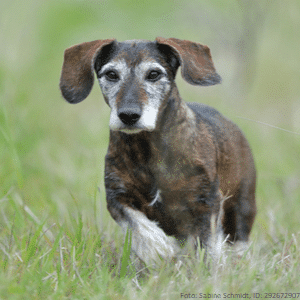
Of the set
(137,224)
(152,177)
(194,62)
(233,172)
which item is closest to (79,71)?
(194,62)

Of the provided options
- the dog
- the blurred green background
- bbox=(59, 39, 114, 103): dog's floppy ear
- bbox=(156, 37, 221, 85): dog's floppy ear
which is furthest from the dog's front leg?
bbox=(156, 37, 221, 85): dog's floppy ear

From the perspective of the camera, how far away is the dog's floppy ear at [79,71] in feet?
11.8

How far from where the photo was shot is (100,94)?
9930 millimetres

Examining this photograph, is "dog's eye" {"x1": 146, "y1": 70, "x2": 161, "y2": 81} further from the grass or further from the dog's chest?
the grass

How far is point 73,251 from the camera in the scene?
10.6 ft

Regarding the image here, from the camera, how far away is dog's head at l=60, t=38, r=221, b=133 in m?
3.22

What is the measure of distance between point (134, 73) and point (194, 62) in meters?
0.48

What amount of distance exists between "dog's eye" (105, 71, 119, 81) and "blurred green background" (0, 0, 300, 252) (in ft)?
2.84

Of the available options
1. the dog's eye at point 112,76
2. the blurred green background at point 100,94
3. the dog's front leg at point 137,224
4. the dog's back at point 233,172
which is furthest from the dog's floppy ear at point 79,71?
the dog's back at point 233,172

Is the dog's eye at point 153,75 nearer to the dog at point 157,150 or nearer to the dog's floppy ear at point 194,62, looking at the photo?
the dog at point 157,150

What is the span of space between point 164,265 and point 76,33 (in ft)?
29.6

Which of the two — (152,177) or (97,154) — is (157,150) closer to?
(152,177)

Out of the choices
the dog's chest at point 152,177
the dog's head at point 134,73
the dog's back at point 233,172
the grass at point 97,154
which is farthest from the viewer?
the dog's back at point 233,172

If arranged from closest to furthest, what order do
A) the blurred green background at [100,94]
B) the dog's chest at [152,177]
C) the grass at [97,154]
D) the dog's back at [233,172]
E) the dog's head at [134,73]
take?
the grass at [97,154] → the dog's head at [134,73] → the dog's chest at [152,177] → the dog's back at [233,172] → the blurred green background at [100,94]
